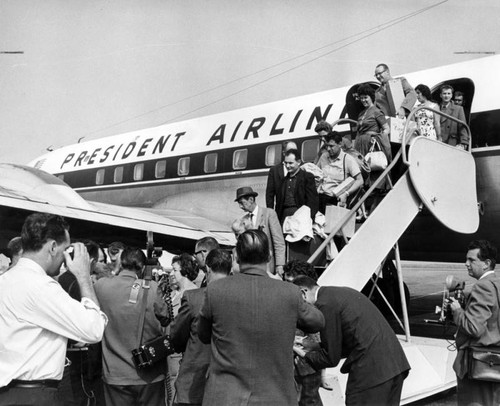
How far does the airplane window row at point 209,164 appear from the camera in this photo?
37.7 ft

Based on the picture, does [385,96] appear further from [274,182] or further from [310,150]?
[310,150]

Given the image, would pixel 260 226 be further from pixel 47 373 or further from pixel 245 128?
pixel 245 128

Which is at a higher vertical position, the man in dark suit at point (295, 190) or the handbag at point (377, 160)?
the handbag at point (377, 160)

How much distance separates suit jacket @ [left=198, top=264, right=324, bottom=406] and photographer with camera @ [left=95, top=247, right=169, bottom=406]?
1.23m

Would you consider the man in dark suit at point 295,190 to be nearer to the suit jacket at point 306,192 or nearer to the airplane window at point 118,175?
the suit jacket at point 306,192

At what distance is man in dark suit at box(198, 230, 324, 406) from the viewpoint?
10.6 feet

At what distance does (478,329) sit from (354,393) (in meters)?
1.08

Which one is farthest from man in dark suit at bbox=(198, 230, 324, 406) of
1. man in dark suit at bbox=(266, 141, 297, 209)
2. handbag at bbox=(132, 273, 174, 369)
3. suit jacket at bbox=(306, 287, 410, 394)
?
man in dark suit at bbox=(266, 141, 297, 209)

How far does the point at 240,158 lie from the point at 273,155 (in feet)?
3.27

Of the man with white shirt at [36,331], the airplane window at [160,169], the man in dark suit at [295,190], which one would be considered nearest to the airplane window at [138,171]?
the airplane window at [160,169]

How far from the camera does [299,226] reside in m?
6.25

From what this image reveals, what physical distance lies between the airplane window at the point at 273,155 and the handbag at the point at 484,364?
26.2 feet

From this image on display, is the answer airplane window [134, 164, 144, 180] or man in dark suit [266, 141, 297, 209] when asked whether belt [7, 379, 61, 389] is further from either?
airplane window [134, 164, 144, 180]

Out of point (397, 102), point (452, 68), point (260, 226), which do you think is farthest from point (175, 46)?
point (452, 68)
